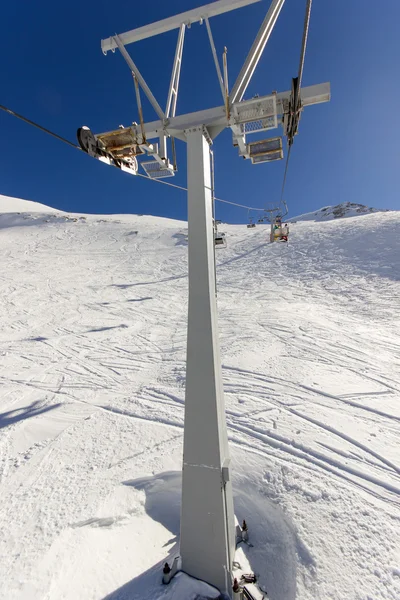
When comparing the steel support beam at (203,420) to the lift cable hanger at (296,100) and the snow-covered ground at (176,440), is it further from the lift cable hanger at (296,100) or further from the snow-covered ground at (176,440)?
the lift cable hanger at (296,100)

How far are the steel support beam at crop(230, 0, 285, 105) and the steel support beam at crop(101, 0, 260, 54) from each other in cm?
48

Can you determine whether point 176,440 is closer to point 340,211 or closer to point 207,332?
point 207,332

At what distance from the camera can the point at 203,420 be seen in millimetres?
2805

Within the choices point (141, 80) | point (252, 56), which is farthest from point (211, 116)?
point (141, 80)

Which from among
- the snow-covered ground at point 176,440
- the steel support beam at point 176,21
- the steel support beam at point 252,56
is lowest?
the snow-covered ground at point 176,440

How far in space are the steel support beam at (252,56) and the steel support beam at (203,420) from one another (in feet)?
1.75

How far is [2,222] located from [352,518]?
43969mm

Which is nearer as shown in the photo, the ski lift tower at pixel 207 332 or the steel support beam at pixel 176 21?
the ski lift tower at pixel 207 332

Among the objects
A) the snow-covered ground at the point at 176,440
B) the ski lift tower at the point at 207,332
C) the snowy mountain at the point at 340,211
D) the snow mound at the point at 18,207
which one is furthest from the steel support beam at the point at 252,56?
the snowy mountain at the point at 340,211

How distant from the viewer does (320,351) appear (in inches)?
338

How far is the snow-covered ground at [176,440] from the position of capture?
319cm

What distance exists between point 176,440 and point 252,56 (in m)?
5.97

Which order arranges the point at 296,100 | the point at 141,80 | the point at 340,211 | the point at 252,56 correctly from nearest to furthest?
the point at 296,100
the point at 252,56
the point at 141,80
the point at 340,211

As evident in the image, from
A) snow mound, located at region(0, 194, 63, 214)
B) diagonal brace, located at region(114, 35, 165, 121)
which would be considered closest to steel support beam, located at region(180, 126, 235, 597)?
diagonal brace, located at region(114, 35, 165, 121)
